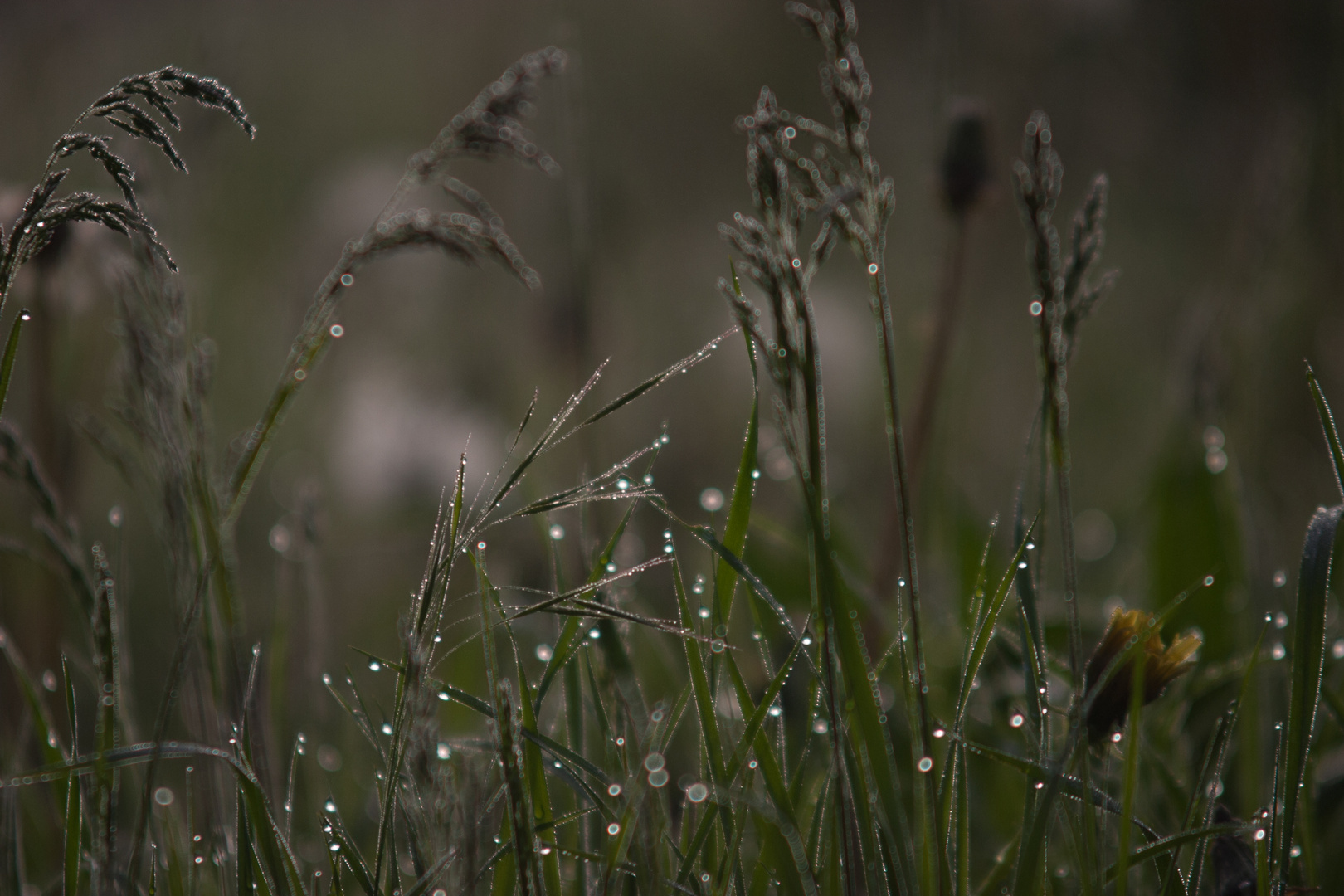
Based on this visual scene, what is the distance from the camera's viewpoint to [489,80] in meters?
3.36

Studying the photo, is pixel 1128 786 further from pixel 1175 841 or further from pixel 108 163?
pixel 108 163

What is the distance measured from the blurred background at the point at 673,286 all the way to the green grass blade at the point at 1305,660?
0.79 ft

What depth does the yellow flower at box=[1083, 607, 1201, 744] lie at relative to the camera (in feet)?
1.75

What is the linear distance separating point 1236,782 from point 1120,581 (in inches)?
19.6

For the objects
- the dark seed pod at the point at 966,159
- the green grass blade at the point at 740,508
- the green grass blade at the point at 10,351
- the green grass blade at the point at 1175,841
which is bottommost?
the green grass blade at the point at 1175,841

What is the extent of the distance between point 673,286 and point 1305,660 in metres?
2.44

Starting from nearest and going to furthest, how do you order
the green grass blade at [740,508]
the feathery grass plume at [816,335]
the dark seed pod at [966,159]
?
the feathery grass plume at [816,335], the green grass blade at [740,508], the dark seed pod at [966,159]

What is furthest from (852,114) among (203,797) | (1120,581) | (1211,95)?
(1211,95)

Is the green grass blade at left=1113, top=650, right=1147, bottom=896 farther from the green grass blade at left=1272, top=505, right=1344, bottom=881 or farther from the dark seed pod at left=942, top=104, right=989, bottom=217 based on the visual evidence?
the dark seed pod at left=942, top=104, right=989, bottom=217

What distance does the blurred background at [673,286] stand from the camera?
1078 millimetres

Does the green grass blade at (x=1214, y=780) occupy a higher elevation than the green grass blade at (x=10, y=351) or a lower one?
lower

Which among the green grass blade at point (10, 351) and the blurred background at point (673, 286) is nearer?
the green grass blade at point (10, 351)

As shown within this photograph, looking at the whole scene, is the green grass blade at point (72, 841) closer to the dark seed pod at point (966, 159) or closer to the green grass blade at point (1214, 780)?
the green grass blade at point (1214, 780)

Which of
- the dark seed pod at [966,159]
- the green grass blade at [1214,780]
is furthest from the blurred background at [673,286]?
the green grass blade at [1214,780]
